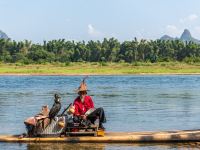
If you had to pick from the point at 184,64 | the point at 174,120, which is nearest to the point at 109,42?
the point at 184,64

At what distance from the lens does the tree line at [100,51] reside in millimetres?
129750

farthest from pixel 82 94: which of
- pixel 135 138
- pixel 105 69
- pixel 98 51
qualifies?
pixel 98 51

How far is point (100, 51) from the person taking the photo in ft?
437

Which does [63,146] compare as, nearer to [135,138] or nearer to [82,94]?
[82,94]

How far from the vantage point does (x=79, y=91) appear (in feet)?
53.9

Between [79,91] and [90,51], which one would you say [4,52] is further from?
[79,91]

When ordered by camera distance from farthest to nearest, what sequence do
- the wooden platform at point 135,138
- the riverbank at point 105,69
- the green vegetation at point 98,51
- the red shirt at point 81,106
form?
the green vegetation at point 98,51 < the riverbank at point 105,69 < the red shirt at point 81,106 < the wooden platform at point 135,138

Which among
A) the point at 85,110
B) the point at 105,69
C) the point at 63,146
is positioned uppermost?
the point at 85,110

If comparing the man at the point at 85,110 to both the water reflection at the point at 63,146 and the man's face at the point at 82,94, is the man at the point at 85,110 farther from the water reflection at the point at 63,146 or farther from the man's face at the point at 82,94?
the water reflection at the point at 63,146

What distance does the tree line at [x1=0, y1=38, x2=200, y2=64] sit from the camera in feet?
426

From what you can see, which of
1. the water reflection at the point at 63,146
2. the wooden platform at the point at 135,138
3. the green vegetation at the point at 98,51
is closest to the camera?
the water reflection at the point at 63,146

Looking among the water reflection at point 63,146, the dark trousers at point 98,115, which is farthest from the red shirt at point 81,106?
the water reflection at point 63,146

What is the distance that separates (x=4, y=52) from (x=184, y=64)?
5081cm

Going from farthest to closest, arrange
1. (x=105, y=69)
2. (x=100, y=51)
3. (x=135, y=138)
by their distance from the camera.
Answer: (x=100, y=51) < (x=105, y=69) < (x=135, y=138)
